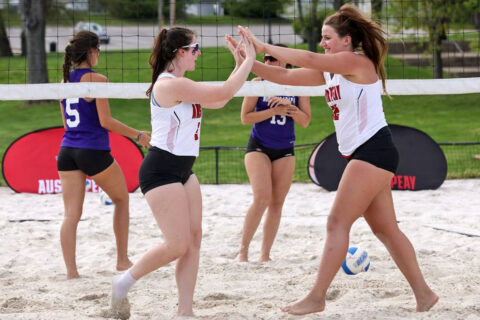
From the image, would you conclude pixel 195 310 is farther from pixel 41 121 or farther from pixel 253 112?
pixel 41 121

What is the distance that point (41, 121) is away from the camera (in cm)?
1828

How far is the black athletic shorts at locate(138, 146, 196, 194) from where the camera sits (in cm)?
370

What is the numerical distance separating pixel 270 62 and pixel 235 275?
159 centimetres

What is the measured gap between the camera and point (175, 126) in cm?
370

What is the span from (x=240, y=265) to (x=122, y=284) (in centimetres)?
166

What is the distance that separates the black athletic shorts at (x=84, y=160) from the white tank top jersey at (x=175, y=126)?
3.73ft

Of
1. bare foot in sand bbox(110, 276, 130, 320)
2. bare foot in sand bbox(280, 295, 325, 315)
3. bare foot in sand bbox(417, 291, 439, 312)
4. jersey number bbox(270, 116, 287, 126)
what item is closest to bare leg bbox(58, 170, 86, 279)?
bare foot in sand bbox(110, 276, 130, 320)

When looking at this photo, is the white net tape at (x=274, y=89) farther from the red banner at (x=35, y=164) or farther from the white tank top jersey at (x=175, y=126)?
the red banner at (x=35, y=164)

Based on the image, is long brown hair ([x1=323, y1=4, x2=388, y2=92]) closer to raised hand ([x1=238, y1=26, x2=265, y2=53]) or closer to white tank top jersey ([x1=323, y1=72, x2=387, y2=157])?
white tank top jersey ([x1=323, y1=72, x2=387, y2=157])

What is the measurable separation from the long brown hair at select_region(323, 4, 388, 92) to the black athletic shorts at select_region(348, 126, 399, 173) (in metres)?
0.43

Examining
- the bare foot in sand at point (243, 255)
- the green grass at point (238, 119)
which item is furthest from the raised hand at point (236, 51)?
the green grass at point (238, 119)

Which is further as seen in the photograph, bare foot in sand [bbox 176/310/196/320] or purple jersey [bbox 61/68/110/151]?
purple jersey [bbox 61/68/110/151]

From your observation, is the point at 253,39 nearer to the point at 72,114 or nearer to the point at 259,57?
the point at 72,114

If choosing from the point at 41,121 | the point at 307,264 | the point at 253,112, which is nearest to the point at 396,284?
the point at 307,264
